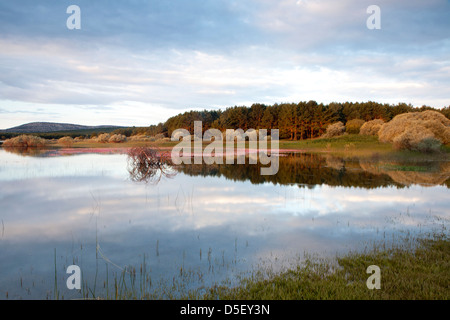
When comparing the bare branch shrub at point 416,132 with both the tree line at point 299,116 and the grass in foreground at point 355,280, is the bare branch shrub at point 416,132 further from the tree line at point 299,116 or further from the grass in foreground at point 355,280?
the tree line at point 299,116

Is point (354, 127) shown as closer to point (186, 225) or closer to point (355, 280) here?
point (186, 225)

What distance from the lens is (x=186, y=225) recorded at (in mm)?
10078

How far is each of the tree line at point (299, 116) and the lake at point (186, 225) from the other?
68360 mm

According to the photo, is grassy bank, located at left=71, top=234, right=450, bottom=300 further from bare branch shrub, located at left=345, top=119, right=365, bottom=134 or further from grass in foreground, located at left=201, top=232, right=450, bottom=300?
A: bare branch shrub, located at left=345, top=119, right=365, bottom=134

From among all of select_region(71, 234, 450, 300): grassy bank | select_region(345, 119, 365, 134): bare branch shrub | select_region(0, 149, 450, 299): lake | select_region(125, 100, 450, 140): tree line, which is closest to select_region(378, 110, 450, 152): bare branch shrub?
select_region(0, 149, 450, 299): lake

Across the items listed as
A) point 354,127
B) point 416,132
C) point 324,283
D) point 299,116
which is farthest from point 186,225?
point 299,116

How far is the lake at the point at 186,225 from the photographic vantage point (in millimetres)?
6672

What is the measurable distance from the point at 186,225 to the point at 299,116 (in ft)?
264

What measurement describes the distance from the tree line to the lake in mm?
68360

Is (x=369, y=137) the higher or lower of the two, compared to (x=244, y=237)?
higher

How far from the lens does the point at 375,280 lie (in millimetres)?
5922
